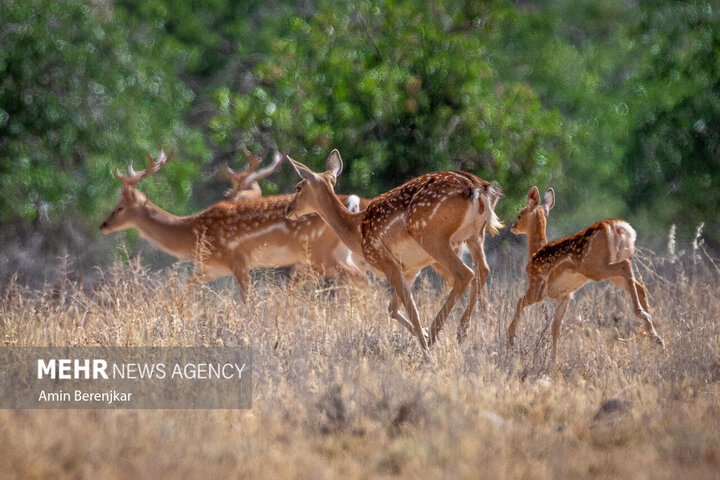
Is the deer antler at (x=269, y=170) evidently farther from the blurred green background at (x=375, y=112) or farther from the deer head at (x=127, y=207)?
the deer head at (x=127, y=207)

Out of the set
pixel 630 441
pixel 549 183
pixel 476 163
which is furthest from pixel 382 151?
pixel 630 441

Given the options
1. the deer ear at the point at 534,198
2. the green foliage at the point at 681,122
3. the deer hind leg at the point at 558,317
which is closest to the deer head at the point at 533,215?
the deer ear at the point at 534,198

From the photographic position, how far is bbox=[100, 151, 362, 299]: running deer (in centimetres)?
1006

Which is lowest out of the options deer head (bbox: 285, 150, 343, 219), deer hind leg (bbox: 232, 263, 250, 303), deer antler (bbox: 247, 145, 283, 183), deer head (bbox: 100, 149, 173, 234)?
deer head (bbox: 285, 150, 343, 219)

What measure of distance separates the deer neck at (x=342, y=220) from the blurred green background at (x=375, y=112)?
374 cm

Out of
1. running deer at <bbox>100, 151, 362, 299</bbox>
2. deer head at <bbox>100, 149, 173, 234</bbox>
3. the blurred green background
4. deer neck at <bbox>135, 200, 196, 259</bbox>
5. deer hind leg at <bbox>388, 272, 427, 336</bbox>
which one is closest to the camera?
deer hind leg at <bbox>388, 272, 427, 336</bbox>

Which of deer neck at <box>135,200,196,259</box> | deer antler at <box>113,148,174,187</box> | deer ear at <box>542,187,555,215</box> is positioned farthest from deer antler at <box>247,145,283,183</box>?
deer ear at <box>542,187,555,215</box>

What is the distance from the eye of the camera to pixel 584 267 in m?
7.11

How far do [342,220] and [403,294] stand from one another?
1010 mm

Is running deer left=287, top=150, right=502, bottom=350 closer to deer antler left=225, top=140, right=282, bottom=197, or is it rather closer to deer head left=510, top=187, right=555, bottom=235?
deer head left=510, top=187, right=555, bottom=235

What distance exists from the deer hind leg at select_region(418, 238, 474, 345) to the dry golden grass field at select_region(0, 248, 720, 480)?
179 mm

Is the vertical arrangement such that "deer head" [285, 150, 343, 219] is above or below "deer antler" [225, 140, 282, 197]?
below

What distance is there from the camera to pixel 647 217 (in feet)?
48.0

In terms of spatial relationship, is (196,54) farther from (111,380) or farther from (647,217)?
(111,380)
